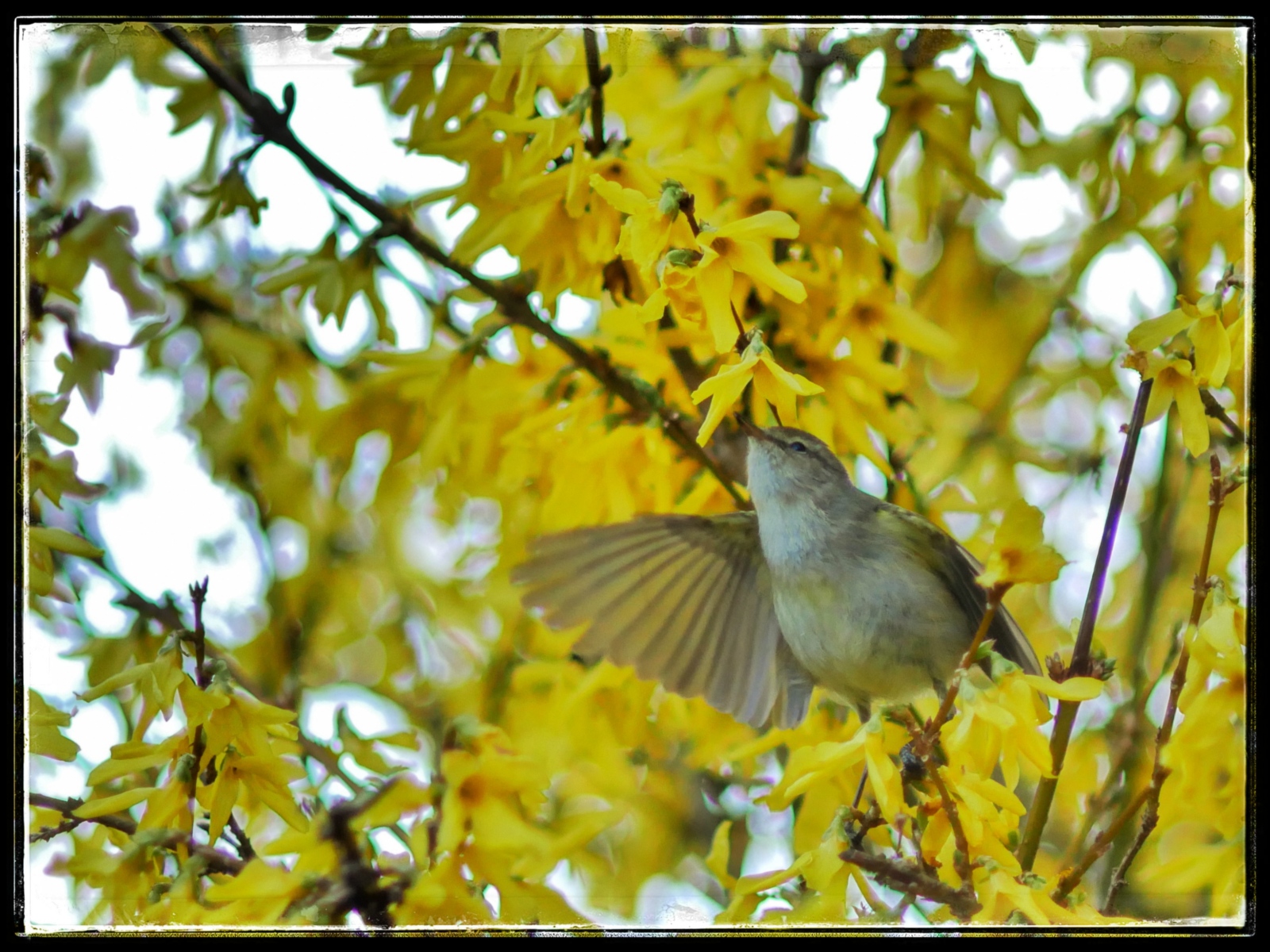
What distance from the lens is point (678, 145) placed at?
1.00m

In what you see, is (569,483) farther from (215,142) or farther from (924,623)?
(215,142)

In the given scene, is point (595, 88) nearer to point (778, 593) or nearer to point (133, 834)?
point (778, 593)

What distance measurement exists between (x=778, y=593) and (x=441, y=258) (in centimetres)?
40

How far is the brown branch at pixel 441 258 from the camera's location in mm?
950

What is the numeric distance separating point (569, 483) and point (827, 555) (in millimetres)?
226

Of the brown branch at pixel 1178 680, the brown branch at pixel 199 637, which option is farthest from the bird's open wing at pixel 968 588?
the brown branch at pixel 199 637

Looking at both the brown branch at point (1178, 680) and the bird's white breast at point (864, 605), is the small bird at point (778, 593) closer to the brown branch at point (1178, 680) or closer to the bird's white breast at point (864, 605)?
the bird's white breast at point (864, 605)

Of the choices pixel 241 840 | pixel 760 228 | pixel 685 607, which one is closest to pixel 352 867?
pixel 241 840

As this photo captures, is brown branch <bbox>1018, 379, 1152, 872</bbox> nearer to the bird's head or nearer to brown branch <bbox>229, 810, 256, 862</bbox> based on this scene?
the bird's head

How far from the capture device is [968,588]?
0.94m

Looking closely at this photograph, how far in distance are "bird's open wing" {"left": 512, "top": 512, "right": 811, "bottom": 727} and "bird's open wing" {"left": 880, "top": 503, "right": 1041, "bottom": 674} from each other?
0.48 ft

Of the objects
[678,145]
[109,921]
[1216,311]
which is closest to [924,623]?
[1216,311]

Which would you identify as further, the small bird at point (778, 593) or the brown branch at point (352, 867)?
the small bird at point (778, 593)

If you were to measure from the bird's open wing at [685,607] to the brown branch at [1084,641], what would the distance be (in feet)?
0.74
